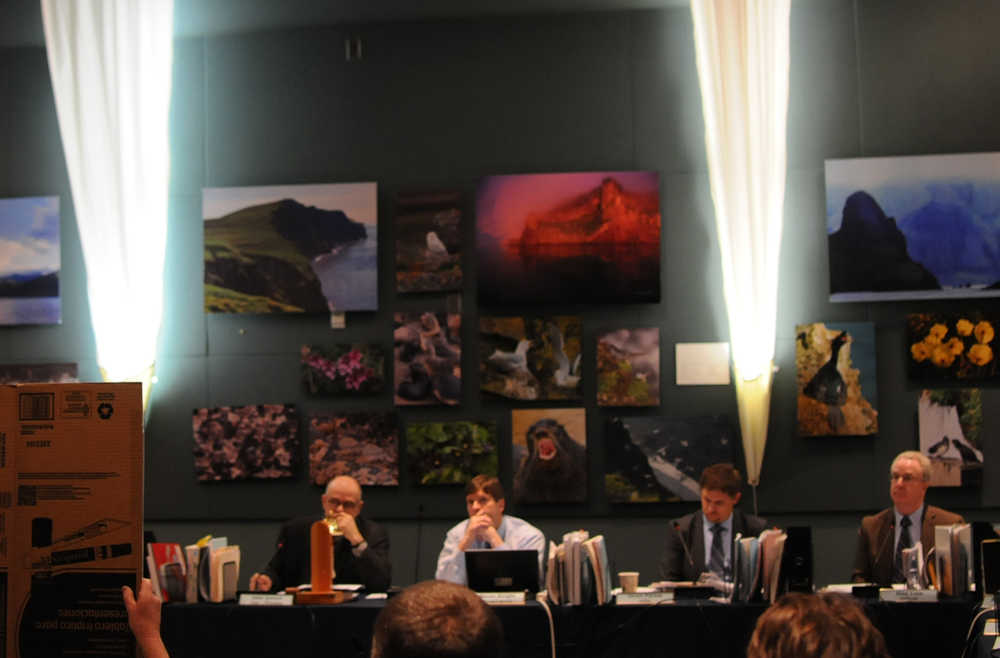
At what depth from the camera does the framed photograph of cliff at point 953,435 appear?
6559 millimetres

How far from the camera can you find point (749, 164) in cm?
665

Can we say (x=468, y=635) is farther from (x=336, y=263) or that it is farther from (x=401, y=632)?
(x=336, y=263)

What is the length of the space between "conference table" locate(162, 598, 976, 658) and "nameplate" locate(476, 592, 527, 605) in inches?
3.1

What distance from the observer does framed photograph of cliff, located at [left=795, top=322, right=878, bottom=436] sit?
21.8 feet

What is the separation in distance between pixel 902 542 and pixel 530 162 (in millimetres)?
3139

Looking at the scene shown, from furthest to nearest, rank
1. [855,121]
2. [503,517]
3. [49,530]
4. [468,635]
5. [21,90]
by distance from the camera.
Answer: [21,90] → [855,121] → [503,517] → [49,530] → [468,635]

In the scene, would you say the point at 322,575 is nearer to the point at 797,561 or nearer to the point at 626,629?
the point at 626,629

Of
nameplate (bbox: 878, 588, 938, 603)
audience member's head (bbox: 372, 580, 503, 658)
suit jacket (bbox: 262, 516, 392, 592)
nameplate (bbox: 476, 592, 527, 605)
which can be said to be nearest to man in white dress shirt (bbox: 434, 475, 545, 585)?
suit jacket (bbox: 262, 516, 392, 592)

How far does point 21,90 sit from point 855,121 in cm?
547

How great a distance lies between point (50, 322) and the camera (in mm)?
7203

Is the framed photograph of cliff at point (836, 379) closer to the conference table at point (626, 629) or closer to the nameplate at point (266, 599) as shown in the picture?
the conference table at point (626, 629)

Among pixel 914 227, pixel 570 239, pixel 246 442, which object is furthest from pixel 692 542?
pixel 246 442

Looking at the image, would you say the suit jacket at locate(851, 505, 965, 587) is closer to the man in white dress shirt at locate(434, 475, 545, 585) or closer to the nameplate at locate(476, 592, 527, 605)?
the man in white dress shirt at locate(434, 475, 545, 585)

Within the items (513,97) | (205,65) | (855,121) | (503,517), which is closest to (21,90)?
(205,65)
